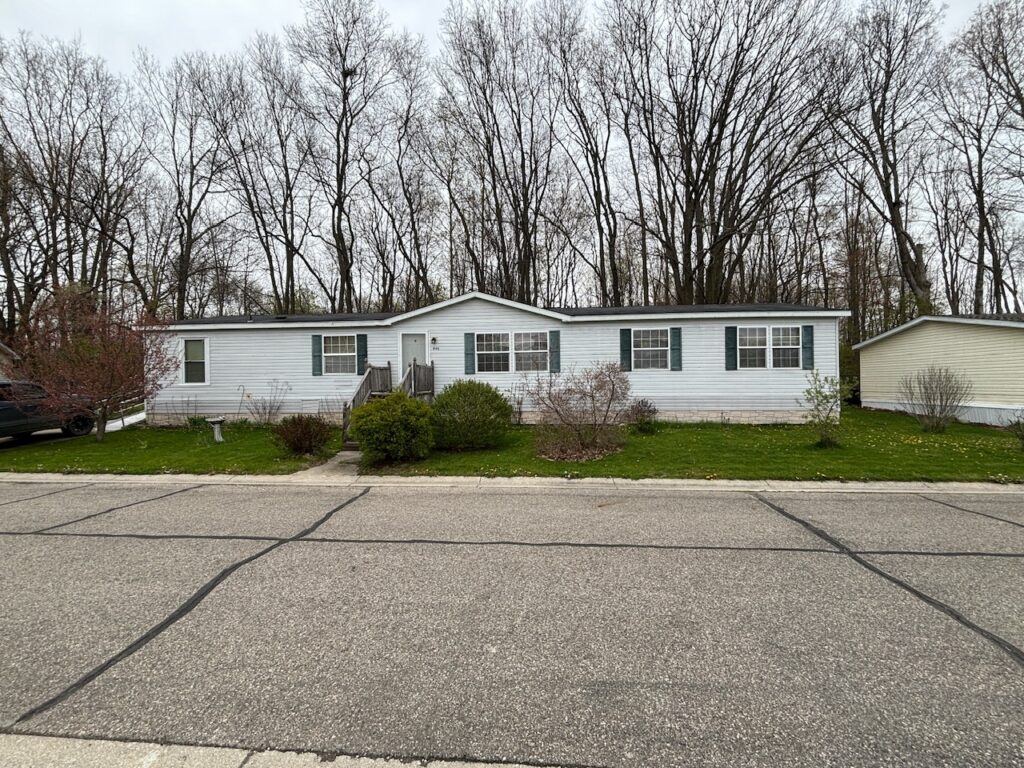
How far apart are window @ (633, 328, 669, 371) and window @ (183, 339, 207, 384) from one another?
13182mm

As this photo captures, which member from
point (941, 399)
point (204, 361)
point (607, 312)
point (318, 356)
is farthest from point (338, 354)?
point (941, 399)

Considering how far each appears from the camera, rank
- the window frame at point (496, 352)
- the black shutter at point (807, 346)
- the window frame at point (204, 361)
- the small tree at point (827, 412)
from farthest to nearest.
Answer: the window frame at point (204, 361) → the window frame at point (496, 352) → the black shutter at point (807, 346) → the small tree at point (827, 412)

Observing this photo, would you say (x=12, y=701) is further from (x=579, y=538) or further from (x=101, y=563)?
(x=579, y=538)

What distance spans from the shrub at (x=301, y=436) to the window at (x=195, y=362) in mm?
6971

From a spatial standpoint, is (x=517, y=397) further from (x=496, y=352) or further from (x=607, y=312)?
(x=607, y=312)

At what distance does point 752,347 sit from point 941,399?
5514 mm

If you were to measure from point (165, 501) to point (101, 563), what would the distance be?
2731mm

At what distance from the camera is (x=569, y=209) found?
25.3 meters

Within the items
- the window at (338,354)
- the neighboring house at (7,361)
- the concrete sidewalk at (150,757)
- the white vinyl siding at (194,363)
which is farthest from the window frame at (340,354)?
the concrete sidewalk at (150,757)

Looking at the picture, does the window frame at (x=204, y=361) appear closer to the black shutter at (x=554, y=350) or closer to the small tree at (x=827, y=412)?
the black shutter at (x=554, y=350)

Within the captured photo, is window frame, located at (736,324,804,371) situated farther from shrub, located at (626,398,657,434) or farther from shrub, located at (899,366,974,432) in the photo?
shrub, located at (899,366,974,432)

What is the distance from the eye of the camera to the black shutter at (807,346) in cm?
1350

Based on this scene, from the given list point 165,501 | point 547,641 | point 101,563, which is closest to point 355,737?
point 547,641

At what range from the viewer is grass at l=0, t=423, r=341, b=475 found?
8.79m
